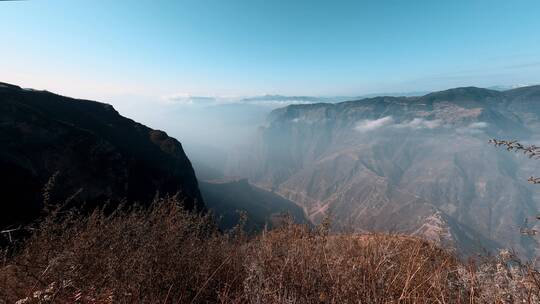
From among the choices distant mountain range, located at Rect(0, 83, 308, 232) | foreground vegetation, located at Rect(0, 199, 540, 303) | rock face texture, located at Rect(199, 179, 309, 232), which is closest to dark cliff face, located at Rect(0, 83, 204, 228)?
distant mountain range, located at Rect(0, 83, 308, 232)

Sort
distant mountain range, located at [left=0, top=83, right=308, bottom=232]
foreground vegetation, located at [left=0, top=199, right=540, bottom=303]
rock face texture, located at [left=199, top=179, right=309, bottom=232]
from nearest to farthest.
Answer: foreground vegetation, located at [left=0, top=199, right=540, bottom=303] → rock face texture, located at [left=199, top=179, right=309, bottom=232] → distant mountain range, located at [left=0, top=83, right=308, bottom=232]

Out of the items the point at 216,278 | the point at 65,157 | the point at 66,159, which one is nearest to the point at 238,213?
the point at 216,278

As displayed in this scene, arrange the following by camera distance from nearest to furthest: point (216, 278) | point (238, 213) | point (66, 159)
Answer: point (216, 278)
point (238, 213)
point (66, 159)

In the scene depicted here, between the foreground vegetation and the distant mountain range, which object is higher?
the foreground vegetation

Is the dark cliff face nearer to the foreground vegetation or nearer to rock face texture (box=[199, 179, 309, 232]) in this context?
rock face texture (box=[199, 179, 309, 232])

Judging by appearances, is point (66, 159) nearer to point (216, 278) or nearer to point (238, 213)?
point (238, 213)

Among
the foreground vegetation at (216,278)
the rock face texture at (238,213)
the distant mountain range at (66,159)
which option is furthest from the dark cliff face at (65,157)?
the foreground vegetation at (216,278)

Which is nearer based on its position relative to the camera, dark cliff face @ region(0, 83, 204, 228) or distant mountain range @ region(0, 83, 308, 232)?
distant mountain range @ region(0, 83, 308, 232)

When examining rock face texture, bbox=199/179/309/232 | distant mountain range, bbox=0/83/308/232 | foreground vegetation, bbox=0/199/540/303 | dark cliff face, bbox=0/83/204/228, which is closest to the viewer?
foreground vegetation, bbox=0/199/540/303
